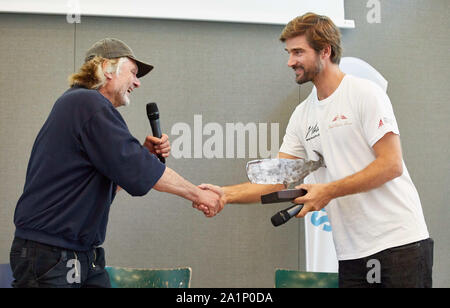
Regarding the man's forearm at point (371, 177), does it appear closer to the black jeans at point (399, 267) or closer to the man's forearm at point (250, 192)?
the black jeans at point (399, 267)

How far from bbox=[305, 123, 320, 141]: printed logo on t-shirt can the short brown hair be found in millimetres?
326

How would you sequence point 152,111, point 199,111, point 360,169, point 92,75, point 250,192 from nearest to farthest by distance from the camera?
point 360,169, point 92,75, point 152,111, point 250,192, point 199,111

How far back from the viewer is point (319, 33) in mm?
2252

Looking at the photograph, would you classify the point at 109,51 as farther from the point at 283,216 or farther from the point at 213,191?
the point at 283,216

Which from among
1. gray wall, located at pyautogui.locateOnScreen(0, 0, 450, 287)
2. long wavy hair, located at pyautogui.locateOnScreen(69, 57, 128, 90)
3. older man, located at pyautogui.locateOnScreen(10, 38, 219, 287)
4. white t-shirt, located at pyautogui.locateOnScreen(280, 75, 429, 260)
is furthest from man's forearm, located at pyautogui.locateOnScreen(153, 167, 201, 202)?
gray wall, located at pyautogui.locateOnScreen(0, 0, 450, 287)

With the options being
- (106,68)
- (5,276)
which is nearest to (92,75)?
(106,68)

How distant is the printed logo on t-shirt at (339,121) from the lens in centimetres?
203

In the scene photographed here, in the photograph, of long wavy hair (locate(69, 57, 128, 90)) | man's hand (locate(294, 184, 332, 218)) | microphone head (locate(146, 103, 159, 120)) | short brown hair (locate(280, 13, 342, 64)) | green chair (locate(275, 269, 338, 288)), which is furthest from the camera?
green chair (locate(275, 269, 338, 288))

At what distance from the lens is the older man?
1.76 m

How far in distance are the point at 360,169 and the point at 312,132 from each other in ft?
0.97

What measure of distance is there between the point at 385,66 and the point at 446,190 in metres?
1.10

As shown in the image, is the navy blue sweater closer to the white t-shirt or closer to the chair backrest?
the white t-shirt

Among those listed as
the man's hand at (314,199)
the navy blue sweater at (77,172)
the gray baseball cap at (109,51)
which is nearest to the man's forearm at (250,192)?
the man's hand at (314,199)
